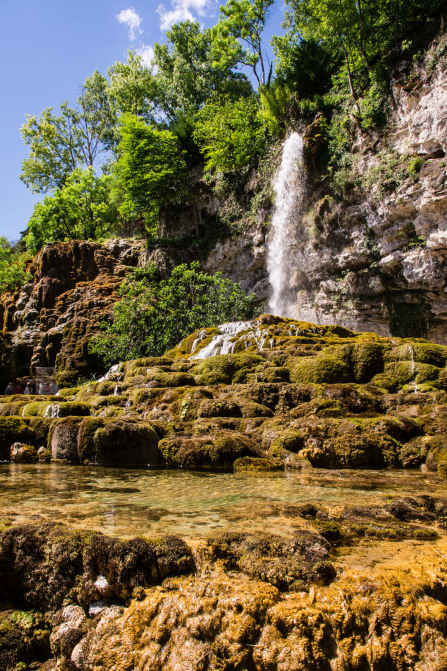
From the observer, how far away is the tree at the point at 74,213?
28812 millimetres

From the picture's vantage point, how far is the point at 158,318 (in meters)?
19.3

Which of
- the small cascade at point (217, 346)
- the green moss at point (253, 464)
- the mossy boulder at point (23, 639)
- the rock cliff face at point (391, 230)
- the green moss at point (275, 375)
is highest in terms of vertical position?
the rock cliff face at point (391, 230)

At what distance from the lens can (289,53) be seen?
74.5 ft

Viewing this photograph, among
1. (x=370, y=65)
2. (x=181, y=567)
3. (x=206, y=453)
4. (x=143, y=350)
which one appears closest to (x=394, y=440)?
(x=206, y=453)

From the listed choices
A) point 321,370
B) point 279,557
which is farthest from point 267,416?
point 279,557

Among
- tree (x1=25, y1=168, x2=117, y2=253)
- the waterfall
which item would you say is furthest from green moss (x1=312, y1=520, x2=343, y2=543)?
tree (x1=25, y1=168, x2=117, y2=253)

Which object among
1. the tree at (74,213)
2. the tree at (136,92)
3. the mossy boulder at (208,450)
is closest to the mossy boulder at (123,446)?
the mossy boulder at (208,450)

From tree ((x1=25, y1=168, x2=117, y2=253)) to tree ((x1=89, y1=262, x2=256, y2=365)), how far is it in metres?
12.3

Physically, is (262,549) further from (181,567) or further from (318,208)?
(318,208)

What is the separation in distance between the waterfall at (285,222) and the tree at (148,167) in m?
6.67

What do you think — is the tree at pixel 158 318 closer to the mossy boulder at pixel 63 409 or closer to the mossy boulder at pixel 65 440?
the mossy boulder at pixel 63 409

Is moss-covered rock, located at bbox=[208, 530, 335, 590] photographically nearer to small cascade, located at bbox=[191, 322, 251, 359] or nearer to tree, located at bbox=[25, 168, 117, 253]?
small cascade, located at bbox=[191, 322, 251, 359]

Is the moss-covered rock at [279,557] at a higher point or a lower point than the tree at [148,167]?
lower

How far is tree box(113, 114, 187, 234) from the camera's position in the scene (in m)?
23.3
